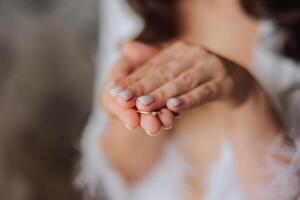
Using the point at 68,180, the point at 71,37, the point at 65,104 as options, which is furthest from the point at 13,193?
the point at 71,37

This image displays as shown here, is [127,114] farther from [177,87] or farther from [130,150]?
[130,150]

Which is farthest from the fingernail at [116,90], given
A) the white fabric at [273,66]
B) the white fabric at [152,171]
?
the white fabric at [273,66]

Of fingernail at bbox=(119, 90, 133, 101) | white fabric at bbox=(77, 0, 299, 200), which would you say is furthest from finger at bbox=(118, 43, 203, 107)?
white fabric at bbox=(77, 0, 299, 200)

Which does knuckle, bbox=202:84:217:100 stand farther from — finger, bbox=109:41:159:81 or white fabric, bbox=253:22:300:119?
white fabric, bbox=253:22:300:119

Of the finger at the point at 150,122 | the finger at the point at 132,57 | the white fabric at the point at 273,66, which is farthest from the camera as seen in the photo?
the white fabric at the point at 273,66

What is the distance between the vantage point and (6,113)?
32.0 inches

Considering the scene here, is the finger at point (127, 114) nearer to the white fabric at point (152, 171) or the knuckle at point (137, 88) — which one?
the knuckle at point (137, 88)

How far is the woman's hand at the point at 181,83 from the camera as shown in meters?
0.41

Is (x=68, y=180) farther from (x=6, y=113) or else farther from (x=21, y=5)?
(x=21, y=5)

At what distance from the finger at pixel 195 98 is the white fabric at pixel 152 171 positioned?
88 mm

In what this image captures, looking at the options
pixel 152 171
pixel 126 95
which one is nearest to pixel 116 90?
pixel 126 95

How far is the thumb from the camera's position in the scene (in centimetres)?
52

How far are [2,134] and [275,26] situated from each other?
44 cm

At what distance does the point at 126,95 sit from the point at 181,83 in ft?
0.18
